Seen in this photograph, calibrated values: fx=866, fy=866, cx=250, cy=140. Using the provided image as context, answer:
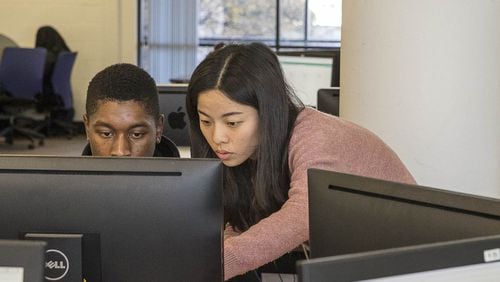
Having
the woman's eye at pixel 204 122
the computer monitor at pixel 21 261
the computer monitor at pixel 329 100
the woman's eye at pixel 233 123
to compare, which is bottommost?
the computer monitor at pixel 329 100

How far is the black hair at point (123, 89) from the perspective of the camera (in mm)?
2020

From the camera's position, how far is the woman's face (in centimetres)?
180

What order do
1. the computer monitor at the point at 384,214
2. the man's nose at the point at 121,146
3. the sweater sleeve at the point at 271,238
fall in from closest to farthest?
the computer monitor at the point at 384,214 → the sweater sleeve at the point at 271,238 → the man's nose at the point at 121,146

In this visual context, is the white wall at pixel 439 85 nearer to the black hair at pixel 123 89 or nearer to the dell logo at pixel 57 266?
the black hair at pixel 123 89

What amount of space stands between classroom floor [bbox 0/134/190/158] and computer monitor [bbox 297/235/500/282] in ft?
23.0

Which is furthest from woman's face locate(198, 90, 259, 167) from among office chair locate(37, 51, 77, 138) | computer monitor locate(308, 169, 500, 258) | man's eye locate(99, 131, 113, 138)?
office chair locate(37, 51, 77, 138)

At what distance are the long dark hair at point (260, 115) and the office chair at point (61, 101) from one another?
6.82 metres

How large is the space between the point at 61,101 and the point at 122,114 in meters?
6.98

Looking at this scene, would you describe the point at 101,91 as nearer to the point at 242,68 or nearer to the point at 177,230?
the point at 242,68

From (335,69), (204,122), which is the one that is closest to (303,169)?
(204,122)

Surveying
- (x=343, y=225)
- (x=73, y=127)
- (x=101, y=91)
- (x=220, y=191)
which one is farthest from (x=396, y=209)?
(x=73, y=127)

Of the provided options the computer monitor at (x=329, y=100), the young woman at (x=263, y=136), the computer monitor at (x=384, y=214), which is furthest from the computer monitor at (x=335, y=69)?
the computer monitor at (x=384, y=214)

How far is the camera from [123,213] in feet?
4.17

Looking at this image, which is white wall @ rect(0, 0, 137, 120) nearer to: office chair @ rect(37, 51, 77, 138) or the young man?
office chair @ rect(37, 51, 77, 138)
